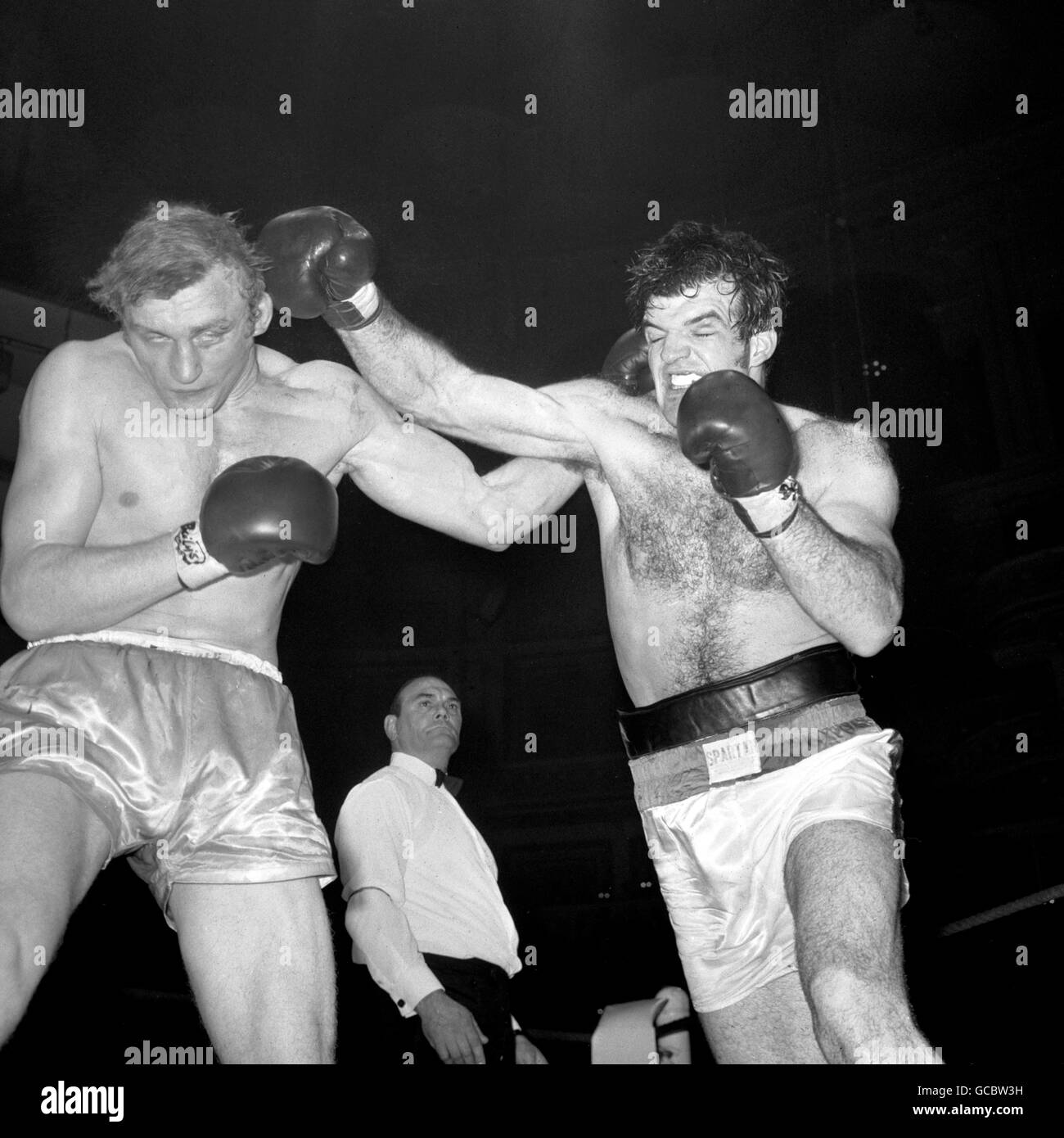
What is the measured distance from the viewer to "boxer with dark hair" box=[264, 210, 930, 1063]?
7.19 feet

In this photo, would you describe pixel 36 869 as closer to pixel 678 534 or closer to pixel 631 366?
pixel 678 534

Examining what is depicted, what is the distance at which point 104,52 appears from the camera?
407 centimetres

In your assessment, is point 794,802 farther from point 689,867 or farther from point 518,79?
point 518,79

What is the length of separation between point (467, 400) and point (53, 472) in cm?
101

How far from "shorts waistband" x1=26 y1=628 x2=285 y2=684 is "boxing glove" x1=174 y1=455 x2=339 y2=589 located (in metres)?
0.16

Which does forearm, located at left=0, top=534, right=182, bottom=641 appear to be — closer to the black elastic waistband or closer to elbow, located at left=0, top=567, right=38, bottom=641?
elbow, located at left=0, top=567, right=38, bottom=641

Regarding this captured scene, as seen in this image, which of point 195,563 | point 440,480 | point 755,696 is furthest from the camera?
point 440,480

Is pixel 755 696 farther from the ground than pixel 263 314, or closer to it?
closer to it

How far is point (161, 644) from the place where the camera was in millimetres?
2281

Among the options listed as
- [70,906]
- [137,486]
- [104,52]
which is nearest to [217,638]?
[137,486]

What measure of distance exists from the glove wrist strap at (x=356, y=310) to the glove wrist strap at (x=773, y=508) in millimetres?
998

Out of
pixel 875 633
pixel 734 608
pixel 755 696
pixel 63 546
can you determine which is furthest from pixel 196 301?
pixel 875 633

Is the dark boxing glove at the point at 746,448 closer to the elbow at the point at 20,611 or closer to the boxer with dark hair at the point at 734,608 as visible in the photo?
the boxer with dark hair at the point at 734,608

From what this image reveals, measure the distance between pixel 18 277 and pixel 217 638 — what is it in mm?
2201
